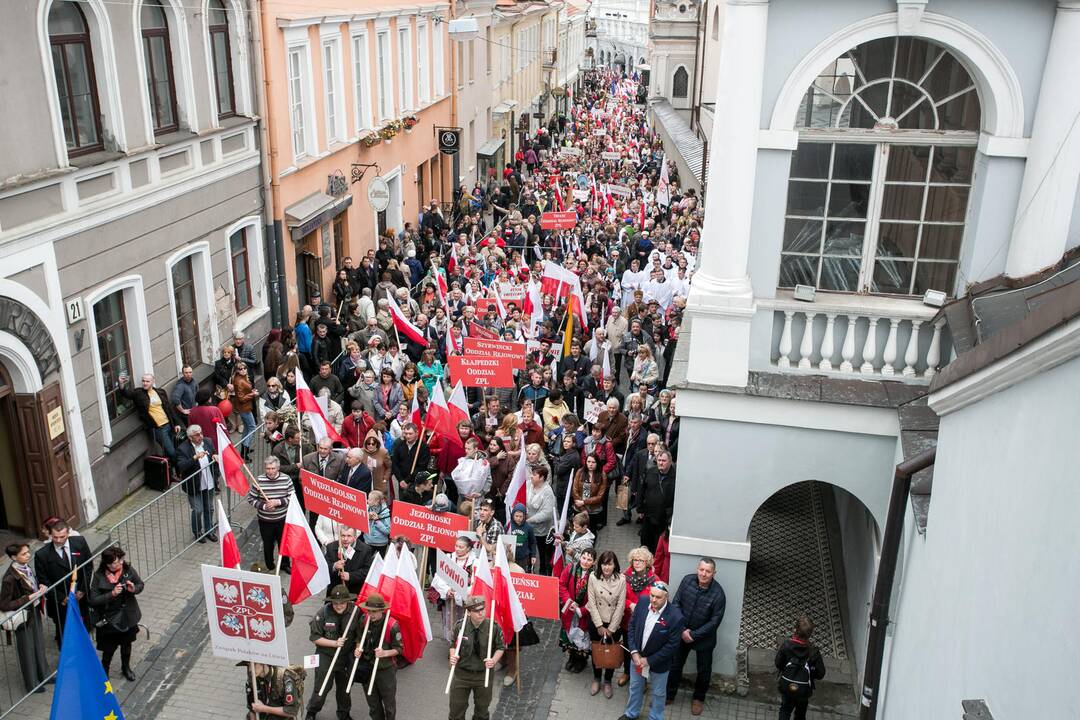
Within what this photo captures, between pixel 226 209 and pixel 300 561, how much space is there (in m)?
8.26

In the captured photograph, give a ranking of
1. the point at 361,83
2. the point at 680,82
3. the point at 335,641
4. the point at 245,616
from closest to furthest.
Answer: the point at 245,616, the point at 335,641, the point at 361,83, the point at 680,82

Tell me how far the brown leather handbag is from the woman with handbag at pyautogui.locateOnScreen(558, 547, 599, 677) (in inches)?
10.0

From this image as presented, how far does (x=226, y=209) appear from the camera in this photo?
1585 cm

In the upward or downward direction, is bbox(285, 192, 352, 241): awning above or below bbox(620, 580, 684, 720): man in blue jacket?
above

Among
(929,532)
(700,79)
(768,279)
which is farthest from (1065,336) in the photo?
(700,79)

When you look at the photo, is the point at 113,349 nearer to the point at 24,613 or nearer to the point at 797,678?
the point at 24,613

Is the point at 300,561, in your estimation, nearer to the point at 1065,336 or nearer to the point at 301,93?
the point at 1065,336

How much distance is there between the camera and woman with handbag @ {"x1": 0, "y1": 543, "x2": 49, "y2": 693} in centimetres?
879

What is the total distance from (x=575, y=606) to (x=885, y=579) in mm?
3038

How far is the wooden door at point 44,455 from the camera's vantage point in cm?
1129

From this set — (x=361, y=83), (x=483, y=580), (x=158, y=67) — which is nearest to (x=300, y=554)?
(x=483, y=580)

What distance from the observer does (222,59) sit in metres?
16.1

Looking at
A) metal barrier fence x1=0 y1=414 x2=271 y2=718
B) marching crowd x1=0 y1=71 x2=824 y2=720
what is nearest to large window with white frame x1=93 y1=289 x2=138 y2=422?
marching crowd x1=0 y1=71 x2=824 y2=720

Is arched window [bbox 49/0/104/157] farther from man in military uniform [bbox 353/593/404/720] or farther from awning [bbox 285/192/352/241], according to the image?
man in military uniform [bbox 353/593/404/720]
